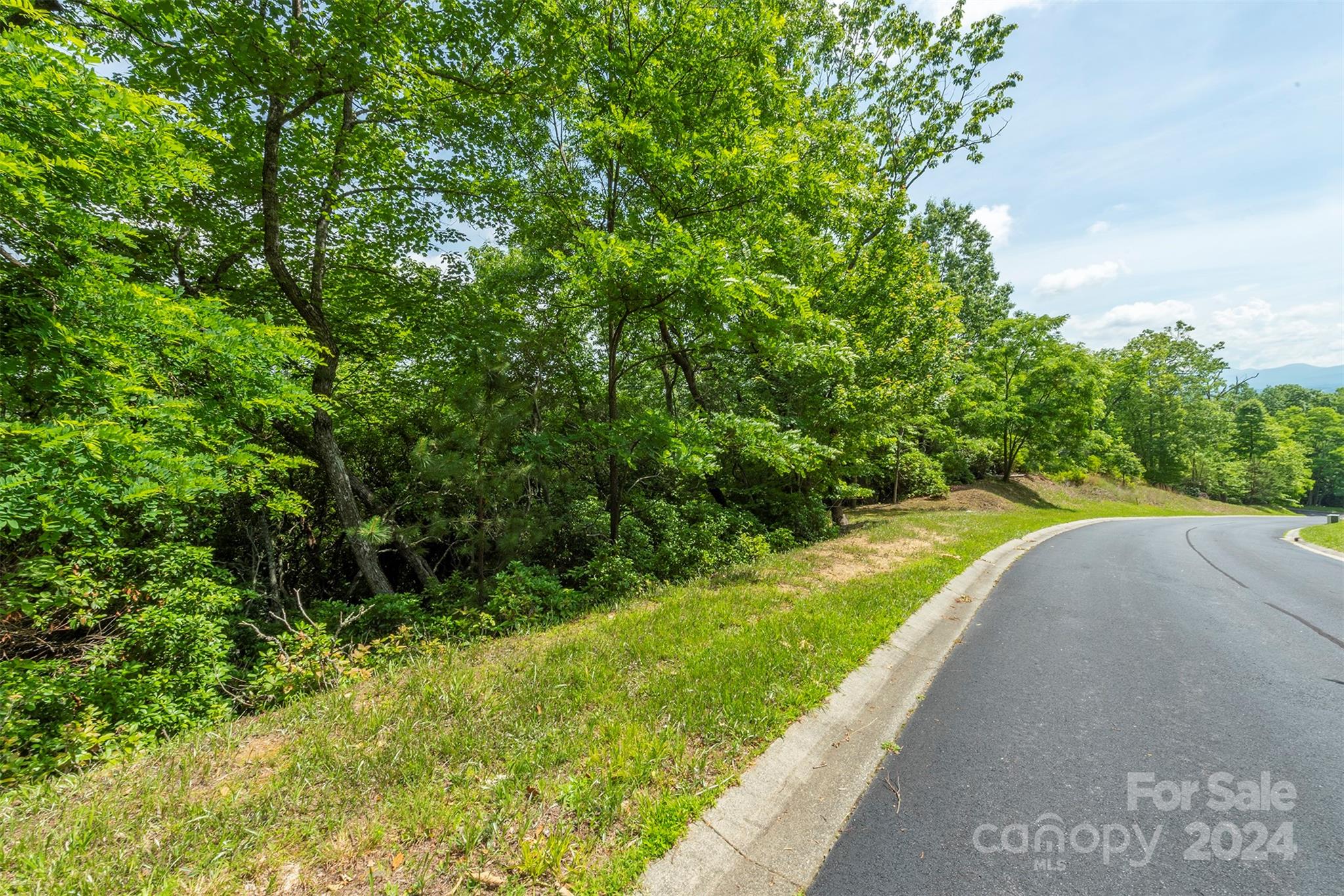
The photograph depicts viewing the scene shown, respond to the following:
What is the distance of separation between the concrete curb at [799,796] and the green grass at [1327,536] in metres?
16.4

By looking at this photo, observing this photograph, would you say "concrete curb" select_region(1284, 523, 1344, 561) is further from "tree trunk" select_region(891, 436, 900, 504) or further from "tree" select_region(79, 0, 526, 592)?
"tree" select_region(79, 0, 526, 592)

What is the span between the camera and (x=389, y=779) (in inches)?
99.4

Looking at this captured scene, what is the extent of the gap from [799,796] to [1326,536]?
2118 centimetres

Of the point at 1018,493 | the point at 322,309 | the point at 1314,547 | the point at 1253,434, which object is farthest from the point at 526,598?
the point at 1253,434

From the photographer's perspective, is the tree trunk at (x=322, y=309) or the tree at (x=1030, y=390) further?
the tree at (x=1030, y=390)

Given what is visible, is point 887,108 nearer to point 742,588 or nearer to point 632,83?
point 632,83

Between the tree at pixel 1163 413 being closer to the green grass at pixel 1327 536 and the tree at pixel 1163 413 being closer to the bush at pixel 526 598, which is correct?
the green grass at pixel 1327 536

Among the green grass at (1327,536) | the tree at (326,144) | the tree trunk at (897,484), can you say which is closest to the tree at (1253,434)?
the green grass at (1327,536)

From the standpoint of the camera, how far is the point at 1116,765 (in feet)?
9.70

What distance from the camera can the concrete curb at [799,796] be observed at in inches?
84.4

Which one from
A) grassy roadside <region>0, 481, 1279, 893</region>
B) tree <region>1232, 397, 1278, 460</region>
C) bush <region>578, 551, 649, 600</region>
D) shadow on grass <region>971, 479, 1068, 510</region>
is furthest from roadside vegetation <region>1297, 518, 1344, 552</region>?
tree <region>1232, 397, 1278, 460</region>

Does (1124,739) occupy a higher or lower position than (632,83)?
lower

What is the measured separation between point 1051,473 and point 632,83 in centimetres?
3211

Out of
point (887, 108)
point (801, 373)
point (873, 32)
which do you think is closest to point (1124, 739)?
point (801, 373)
